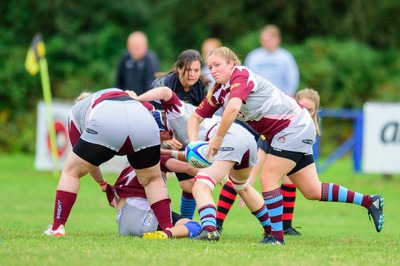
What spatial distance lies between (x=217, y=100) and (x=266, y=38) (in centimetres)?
667

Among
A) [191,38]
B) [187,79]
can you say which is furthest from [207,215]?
[191,38]

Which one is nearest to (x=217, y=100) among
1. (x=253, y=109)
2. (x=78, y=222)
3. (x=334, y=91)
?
(x=253, y=109)

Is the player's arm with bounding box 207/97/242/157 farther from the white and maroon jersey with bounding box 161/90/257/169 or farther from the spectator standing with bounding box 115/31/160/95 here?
the spectator standing with bounding box 115/31/160/95

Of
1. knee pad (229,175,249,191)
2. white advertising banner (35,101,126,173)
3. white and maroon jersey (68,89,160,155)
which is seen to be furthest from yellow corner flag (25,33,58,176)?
white and maroon jersey (68,89,160,155)

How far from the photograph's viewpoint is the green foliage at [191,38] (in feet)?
78.4

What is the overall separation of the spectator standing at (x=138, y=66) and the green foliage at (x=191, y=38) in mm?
7804

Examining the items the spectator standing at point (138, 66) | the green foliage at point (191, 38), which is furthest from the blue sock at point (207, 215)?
the green foliage at point (191, 38)

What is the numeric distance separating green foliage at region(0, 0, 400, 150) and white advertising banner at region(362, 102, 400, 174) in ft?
24.0

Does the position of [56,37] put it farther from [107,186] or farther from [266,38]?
[107,186]

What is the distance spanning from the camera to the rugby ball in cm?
796

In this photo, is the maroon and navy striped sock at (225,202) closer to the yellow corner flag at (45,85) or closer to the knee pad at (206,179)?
the knee pad at (206,179)

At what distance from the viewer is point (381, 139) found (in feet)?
52.7

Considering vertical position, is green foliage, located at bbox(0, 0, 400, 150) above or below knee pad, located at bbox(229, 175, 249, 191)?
above

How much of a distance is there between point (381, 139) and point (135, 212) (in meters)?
8.49
